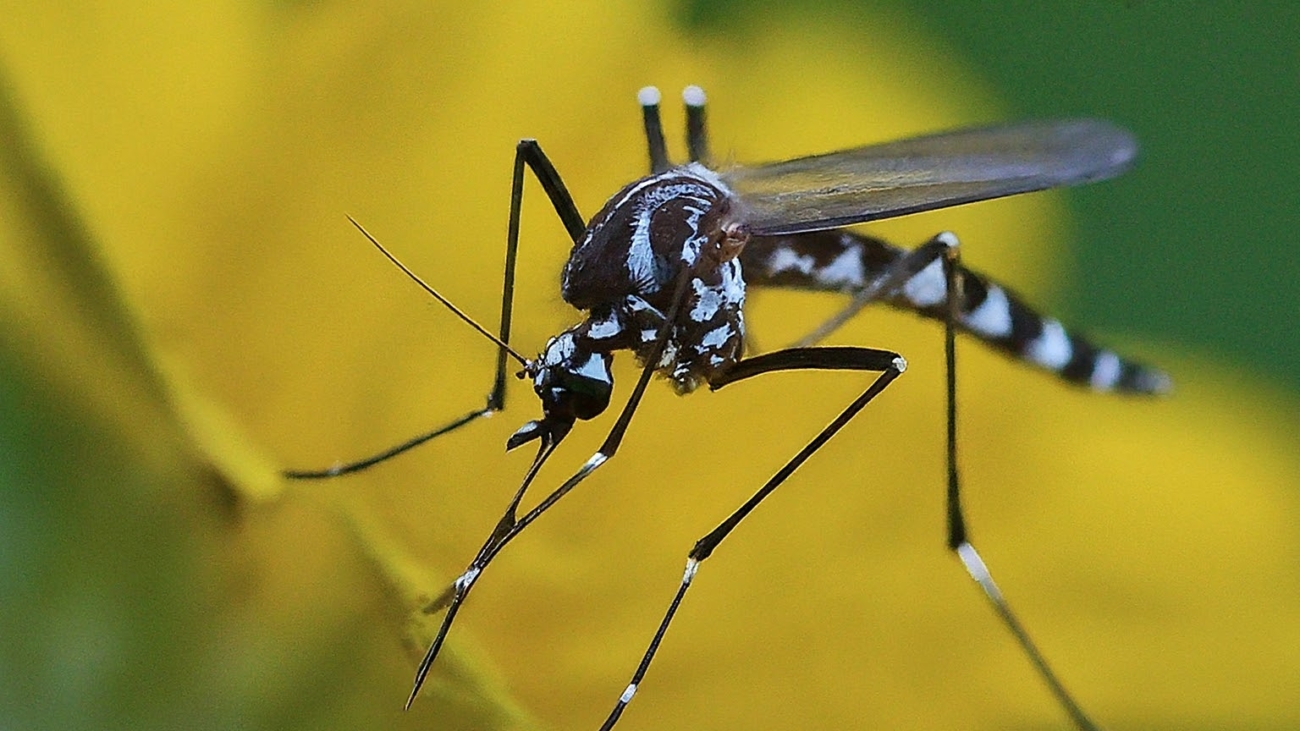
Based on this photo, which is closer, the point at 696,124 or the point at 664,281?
the point at 664,281

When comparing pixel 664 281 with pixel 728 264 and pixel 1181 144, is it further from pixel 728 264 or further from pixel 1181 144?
pixel 1181 144

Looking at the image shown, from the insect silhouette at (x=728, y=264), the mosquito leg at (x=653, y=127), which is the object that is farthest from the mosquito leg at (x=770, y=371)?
the mosquito leg at (x=653, y=127)

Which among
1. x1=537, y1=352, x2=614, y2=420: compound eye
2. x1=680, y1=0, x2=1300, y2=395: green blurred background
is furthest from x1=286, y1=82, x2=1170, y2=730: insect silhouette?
x1=680, y1=0, x2=1300, y2=395: green blurred background

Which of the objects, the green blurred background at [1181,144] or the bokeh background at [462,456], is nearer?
the bokeh background at [462,456]

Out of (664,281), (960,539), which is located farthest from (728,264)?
(960,539)

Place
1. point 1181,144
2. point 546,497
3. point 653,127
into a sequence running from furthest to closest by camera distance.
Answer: point 1181,144 → point 653,127 → point 546,497

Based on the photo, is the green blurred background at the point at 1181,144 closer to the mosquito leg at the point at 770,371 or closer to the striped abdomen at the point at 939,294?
the striped abdomen at the point at 939,294
